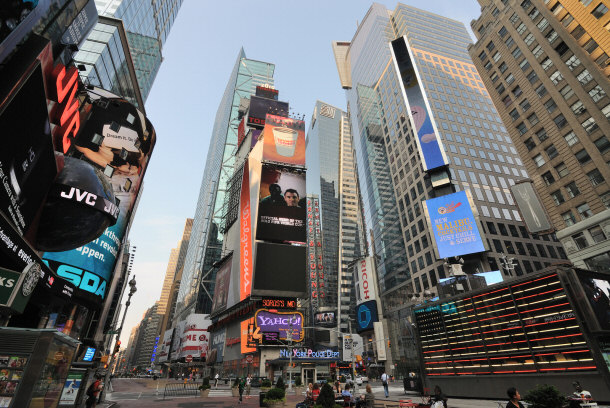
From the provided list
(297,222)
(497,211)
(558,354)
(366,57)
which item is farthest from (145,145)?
(366,57)

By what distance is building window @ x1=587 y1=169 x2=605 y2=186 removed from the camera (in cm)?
3206

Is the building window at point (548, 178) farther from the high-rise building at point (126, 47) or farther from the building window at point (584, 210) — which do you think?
the high-rise building at point (126, 47)

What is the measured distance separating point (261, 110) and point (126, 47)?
66221 mm

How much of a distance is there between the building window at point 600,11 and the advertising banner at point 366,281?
209 ft

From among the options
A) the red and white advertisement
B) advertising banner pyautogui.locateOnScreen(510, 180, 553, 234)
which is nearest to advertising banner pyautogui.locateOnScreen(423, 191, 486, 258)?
advertising banner pyautogui.locateOnScreen(510, 180, 553, 234)

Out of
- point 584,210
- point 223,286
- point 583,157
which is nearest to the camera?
point 584,210

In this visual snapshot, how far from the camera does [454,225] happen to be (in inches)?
2365

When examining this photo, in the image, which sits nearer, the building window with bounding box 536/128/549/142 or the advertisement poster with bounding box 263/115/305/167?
the building window with bounding box 536/128/549/142

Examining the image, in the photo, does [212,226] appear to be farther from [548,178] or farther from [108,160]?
[548,178]

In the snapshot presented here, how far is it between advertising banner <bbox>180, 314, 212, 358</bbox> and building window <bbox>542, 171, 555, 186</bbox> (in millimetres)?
86441

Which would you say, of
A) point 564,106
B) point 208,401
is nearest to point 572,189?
point 564,106

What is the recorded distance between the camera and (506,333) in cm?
2048

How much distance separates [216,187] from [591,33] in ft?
356

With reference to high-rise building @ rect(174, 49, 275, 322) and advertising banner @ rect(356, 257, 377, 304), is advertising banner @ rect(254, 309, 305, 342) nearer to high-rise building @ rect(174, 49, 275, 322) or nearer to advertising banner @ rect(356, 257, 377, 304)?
advertising banner @ rect(356, 257, 377, 304)
